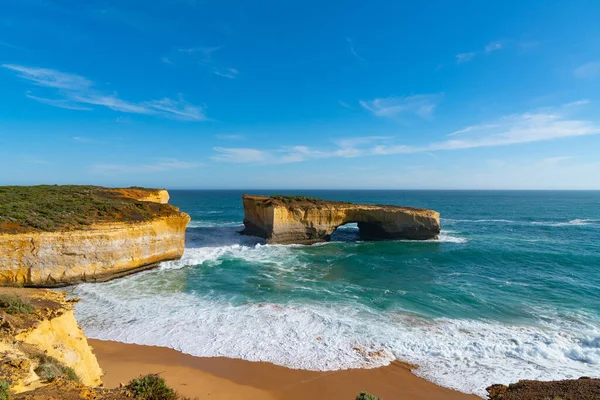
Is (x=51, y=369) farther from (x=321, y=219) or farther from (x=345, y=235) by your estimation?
(x=345, y=235)

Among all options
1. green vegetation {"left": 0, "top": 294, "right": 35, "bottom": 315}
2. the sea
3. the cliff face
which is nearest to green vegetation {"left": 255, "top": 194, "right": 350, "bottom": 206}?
the sea

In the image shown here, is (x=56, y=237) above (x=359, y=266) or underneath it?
above

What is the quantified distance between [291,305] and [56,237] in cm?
1350

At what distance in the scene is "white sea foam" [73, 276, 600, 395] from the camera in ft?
35.7

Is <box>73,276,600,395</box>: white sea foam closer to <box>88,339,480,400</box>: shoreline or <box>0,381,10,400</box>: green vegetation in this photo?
<box>88,339,480,400</box>: shoreline

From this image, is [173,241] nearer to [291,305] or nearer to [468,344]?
[291,305]

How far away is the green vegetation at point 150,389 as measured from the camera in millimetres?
6547

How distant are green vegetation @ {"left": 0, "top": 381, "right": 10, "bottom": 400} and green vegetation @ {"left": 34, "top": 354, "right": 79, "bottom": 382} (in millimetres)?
1152

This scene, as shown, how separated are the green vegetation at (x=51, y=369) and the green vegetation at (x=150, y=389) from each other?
1.21 meters

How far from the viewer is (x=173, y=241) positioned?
23688mm

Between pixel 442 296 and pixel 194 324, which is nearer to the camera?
pixel 194 324

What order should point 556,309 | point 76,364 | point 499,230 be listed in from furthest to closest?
point 499,230
point 556,309
point 76,364

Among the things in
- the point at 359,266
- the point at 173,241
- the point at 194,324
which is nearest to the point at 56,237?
the point at 173,241

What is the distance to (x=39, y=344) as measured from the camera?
7.29 m
